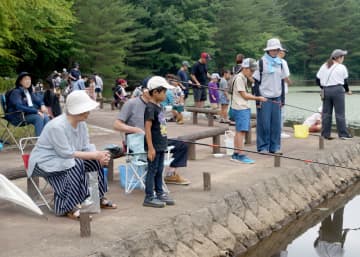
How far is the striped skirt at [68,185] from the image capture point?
5.12 meters

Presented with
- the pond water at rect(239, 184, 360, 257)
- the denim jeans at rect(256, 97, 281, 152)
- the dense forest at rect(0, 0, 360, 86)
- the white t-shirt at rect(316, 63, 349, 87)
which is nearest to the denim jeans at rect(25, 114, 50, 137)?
the denim jeans at rect(256, 97, 281, 152)

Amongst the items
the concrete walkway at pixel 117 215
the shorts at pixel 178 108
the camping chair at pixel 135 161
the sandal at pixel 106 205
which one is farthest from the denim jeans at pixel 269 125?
the shorts at pixel 178 108

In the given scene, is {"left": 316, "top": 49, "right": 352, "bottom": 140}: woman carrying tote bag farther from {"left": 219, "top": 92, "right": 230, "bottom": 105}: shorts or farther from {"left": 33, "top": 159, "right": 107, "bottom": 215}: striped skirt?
{"left": 33, "top": 159, "right": 107, "bottom": 215}: striped skirt

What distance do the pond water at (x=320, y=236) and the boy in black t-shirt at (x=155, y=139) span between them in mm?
1174

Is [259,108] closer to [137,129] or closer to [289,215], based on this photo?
[289,215]

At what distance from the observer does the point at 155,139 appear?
5.52 meters

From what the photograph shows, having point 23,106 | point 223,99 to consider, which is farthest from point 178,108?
point 23,106

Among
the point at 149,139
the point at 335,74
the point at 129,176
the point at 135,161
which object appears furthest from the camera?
the point at 335,74

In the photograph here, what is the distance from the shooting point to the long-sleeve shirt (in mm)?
5074

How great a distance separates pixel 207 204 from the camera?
229 inches

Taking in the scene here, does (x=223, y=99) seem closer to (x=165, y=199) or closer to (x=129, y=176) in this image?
(x=129, y=176)

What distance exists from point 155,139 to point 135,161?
1.87 ft

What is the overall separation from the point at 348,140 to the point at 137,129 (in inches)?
242

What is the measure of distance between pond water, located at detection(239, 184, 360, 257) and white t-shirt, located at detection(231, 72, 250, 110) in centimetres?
177
